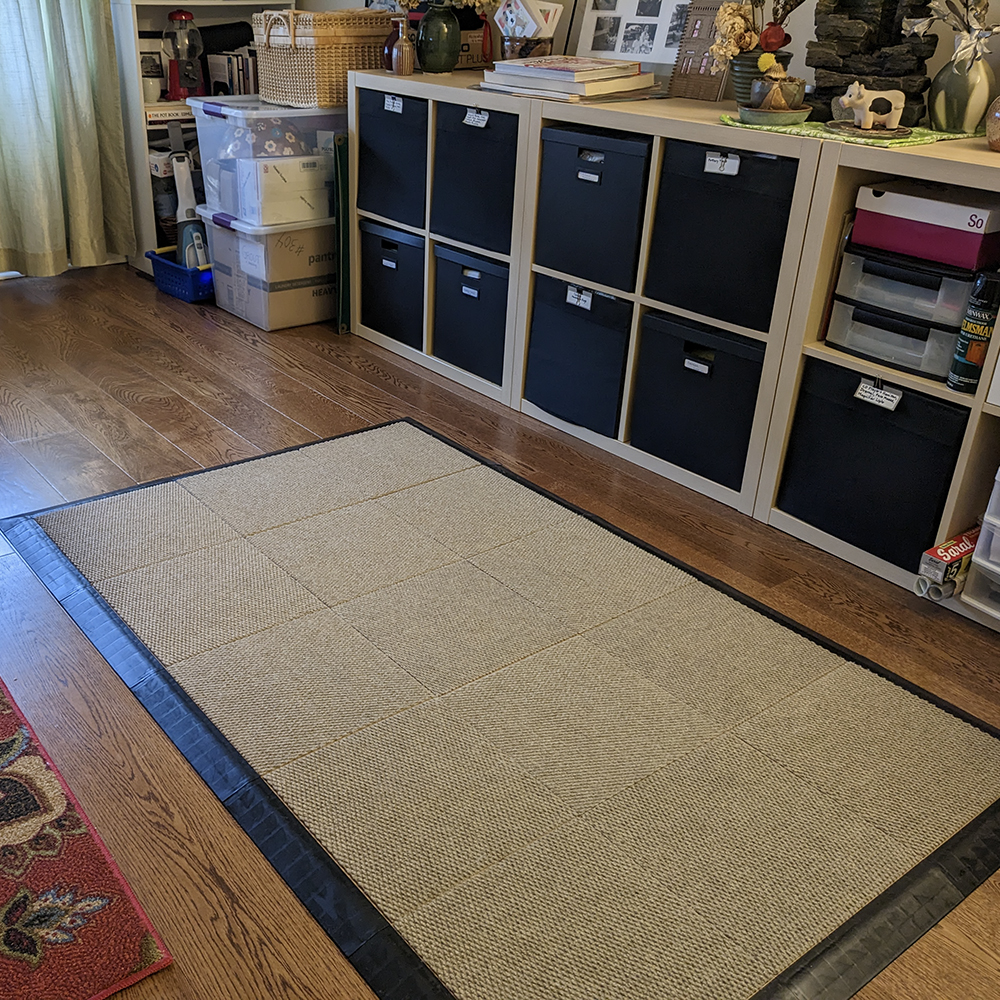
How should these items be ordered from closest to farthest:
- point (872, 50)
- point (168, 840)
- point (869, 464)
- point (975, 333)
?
point (168, 840)
point (975, 333)
point (869, 464)
point (872, 50)

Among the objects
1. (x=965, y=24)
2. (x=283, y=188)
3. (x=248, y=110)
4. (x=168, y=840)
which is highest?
(x=965, y=24)

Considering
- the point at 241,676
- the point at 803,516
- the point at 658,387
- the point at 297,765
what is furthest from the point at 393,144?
the point at 297,765

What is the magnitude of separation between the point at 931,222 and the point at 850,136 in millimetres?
254

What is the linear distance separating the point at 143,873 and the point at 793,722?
1.08 meters

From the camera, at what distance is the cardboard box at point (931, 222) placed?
76.4 inches

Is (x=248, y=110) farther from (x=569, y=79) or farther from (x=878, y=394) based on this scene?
(x=878, y=394)

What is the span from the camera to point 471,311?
306cm

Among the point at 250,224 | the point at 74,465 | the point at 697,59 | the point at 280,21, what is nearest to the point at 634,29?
the point at 697,59

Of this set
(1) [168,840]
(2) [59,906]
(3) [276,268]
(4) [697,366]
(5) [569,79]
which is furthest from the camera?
(3) [276,268]

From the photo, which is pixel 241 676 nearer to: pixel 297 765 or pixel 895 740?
pixel 297 765

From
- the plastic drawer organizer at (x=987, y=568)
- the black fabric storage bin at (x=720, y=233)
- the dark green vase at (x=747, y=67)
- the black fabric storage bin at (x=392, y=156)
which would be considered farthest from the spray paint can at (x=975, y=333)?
the black fabric storage bin at (x=392, y=156)

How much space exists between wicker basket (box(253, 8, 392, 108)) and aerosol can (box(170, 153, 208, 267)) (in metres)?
0.62

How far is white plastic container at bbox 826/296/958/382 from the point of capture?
204cm

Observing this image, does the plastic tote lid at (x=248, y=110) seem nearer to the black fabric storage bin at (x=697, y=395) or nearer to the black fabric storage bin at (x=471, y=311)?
the black fabric storage bin at (x=471, y=311)
